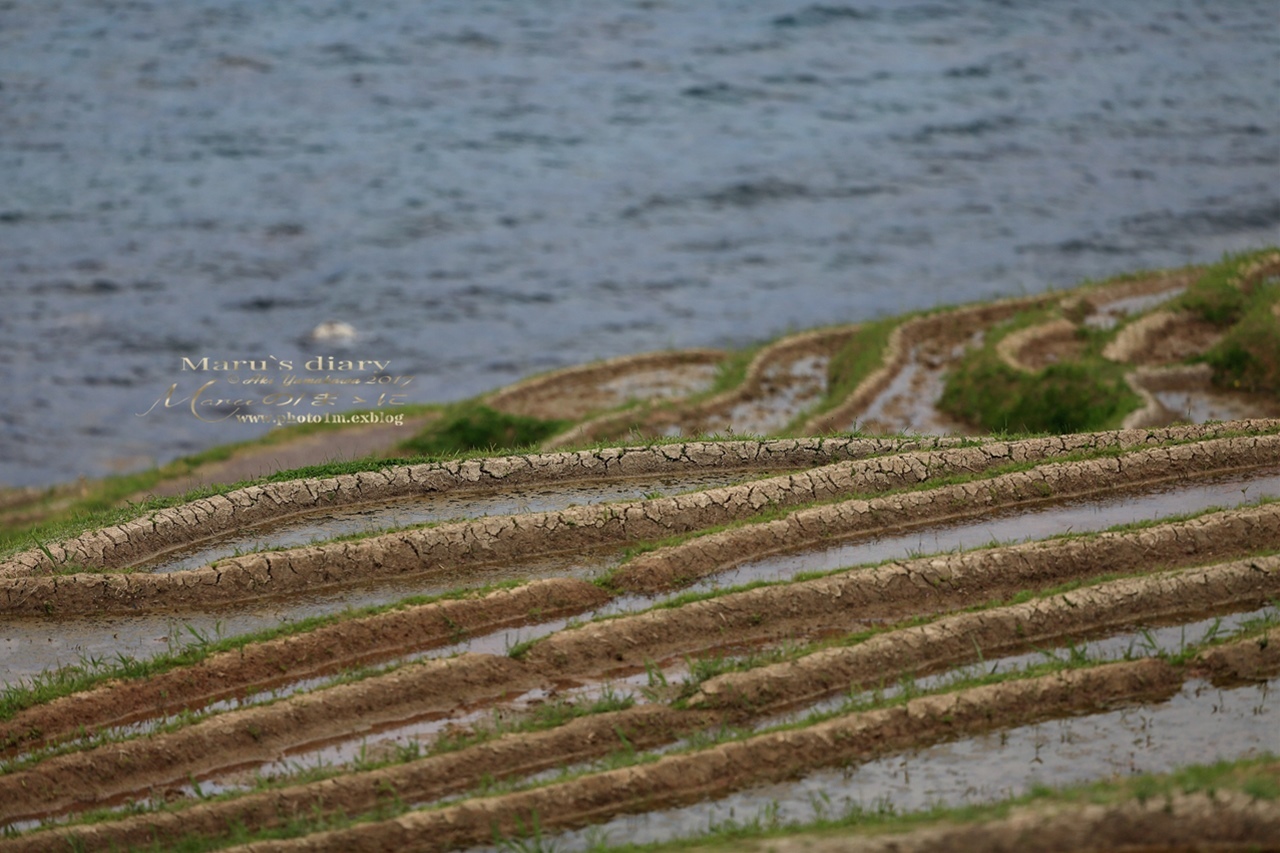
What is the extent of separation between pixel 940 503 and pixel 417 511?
6.11m

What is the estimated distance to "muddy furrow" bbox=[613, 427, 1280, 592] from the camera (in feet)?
49.7

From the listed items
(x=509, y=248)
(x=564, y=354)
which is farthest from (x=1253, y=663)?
(x=509, y=248)

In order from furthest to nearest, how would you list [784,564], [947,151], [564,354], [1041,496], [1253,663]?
[947,151] < [564,354] < [1041,496] < [784,564] < [1253,663]

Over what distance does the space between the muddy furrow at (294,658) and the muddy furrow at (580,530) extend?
3.66ft

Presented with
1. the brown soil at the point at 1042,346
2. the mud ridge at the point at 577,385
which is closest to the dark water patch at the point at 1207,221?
the brown soil at the point at 1042,346

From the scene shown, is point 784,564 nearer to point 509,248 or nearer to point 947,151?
point 509,248

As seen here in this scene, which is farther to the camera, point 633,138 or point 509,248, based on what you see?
point 633,138

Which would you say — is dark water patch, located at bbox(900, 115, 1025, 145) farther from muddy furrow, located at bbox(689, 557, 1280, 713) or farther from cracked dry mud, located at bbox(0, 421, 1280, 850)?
muddy furrow, located at bbox(689, 557, 1280, 713)

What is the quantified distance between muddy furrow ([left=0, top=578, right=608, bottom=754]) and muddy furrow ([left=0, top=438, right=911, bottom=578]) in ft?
10.2

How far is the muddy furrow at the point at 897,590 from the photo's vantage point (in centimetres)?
1360

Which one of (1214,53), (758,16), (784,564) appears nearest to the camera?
(784,564)

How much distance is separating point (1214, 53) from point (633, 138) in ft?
100

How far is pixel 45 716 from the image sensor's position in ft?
42.6

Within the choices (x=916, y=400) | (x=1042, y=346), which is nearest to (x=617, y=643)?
(x=916, y=400)
